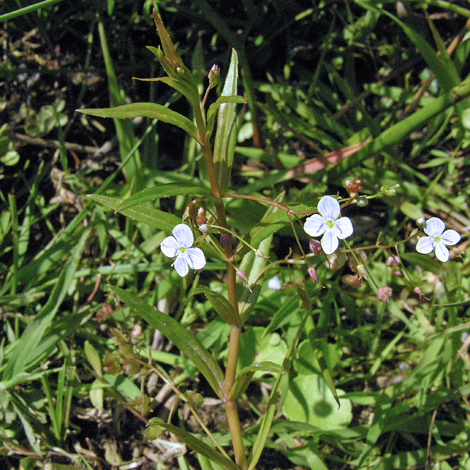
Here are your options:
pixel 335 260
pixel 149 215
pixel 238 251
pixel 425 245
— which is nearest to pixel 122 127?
pixel 149 215

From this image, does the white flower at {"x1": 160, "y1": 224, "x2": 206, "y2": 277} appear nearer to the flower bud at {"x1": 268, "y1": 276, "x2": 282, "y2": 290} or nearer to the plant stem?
the plant stem

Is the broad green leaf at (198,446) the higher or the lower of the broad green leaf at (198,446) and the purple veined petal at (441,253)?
the lower

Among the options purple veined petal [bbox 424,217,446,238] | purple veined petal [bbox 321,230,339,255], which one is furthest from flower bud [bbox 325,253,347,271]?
purple veined petal [bbox 424,217,446,238]

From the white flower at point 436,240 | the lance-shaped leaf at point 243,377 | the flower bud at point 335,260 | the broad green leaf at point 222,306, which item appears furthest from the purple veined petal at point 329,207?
the lance-shaped leaf at point 243,377

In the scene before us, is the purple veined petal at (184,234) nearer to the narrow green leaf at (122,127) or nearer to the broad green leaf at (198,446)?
the broad green leaf at (198,446)

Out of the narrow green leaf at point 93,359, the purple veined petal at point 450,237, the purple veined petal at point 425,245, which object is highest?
the purple veined petal at point 425,245

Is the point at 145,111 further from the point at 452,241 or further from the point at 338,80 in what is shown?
the point at 338,80
